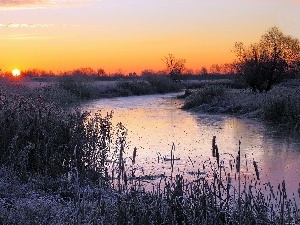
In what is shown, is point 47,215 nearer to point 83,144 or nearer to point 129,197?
point 129,197

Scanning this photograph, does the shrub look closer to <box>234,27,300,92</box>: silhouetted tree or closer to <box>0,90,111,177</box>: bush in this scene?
<box>234,27,300,92</box>: silhouetted tree

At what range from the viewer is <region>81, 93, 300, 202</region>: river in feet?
30.6

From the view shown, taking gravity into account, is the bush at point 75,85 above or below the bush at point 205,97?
above

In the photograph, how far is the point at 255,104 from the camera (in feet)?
73.4

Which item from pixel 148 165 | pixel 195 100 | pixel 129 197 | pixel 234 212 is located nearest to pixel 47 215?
pixel 129 197

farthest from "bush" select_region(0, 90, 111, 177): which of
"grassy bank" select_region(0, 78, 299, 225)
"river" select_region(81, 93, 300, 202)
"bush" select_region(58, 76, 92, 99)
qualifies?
"bush" select_region(58, 76, 92, 99)

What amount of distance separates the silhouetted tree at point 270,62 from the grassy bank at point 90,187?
23398 millimetres

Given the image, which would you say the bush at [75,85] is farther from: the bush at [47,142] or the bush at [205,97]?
the bush at [47,142]

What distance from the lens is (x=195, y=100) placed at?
2655 centimetres

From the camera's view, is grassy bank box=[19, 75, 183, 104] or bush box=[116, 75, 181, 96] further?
bush box=[116, 75, 181, 96]

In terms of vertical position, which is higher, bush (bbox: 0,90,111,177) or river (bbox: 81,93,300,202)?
bush (bbox: 0,90,111,177)

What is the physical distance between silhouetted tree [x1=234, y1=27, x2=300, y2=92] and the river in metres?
11.4

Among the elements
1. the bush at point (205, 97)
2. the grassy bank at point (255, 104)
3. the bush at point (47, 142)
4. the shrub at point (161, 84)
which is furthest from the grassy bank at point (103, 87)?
the bush at point (47, 142)

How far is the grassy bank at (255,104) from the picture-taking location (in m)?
18.0
